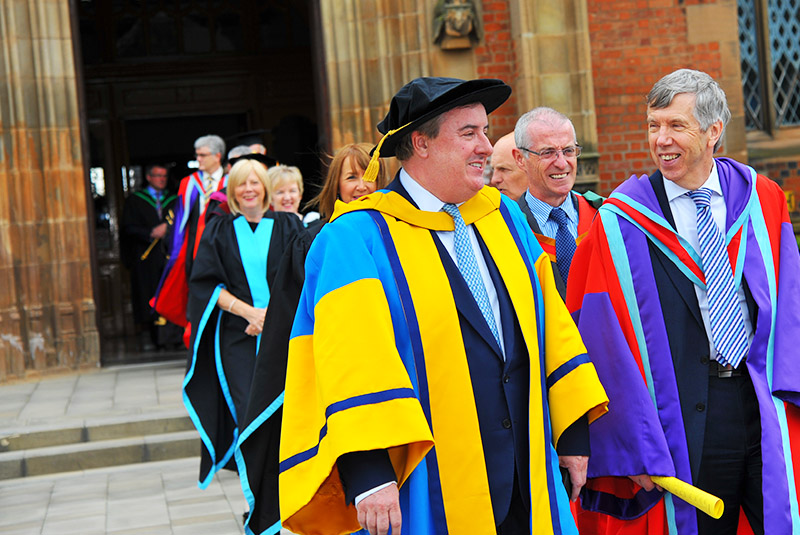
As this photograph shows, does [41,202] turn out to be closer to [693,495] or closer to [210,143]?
[210,143]

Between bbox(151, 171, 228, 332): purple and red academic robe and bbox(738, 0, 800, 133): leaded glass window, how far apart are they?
19.1 feet

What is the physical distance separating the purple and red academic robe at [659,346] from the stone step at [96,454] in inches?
194

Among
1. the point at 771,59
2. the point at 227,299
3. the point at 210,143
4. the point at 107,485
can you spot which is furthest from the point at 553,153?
the point at 771,59

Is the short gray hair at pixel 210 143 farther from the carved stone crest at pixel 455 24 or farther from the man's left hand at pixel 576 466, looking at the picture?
the man's left hand at pixel 576 466

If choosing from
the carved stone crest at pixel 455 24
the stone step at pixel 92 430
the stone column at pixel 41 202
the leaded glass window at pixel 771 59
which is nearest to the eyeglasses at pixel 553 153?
the stone step at pixel 92 430

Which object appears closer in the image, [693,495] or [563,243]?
[693,495]

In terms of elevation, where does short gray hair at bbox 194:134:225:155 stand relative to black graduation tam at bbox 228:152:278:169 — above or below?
above

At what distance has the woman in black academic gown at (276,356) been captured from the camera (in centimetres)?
427

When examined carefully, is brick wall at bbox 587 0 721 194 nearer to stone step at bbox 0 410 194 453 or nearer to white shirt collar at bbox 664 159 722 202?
stone step at bbox 0 410 194 453

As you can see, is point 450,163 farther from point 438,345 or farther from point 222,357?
point 222,357

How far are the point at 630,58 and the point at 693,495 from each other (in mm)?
7903

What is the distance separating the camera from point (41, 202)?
9734 millimetres

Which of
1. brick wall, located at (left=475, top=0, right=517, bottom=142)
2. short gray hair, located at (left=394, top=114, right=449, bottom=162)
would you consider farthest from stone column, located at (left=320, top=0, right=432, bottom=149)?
short gray hair, located at (left=394, top=114, right=449, bottom=162)

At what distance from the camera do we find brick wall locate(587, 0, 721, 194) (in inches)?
396
